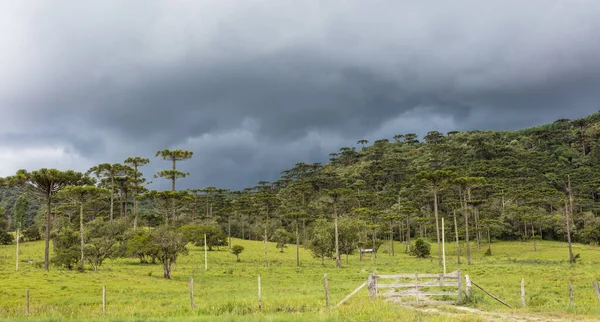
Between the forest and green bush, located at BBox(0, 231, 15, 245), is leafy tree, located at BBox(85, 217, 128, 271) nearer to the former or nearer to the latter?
the forest

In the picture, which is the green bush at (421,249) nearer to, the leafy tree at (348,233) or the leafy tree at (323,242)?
the leafy tree at (348,233)

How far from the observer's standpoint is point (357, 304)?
1803 centimetres

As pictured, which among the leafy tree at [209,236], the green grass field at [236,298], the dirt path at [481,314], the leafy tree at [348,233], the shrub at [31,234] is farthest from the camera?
the shrub at [31,234]

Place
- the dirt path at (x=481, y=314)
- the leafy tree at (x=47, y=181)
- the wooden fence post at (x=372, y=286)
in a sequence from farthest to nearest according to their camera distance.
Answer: the leafy tree at (x=47, y=181) < the wooden fence post at (x=372, y=286) < the dirt path at (x=481, y=314)

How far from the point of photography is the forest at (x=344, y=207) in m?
50.8

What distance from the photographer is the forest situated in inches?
1999

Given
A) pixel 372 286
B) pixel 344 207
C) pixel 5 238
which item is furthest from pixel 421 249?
pixel 5 238

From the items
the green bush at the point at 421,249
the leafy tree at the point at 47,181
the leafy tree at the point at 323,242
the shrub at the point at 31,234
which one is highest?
the leafy tree at the point at 47,181

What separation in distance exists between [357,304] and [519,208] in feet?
247

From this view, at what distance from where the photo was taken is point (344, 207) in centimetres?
10525

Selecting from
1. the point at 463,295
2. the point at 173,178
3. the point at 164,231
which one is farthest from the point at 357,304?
the point at 173,178

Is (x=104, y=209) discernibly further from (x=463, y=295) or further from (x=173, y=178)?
(x=463, y=295)

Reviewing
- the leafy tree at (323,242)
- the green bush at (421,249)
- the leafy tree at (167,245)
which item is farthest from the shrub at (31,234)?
the green bush at (421,249)

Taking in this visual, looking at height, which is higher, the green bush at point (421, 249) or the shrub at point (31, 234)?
the shrub at point (31, 234)
